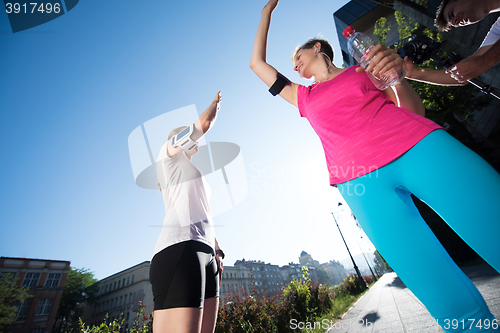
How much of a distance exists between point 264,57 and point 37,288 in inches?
2190

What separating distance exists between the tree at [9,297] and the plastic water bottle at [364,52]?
43101mm

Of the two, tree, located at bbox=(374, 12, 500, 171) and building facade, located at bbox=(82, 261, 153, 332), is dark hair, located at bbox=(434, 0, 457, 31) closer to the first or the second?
tree, located at bbox=(374, 12, 500, 171)

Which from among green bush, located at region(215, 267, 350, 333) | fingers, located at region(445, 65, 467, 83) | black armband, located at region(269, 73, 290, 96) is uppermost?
black armband, located at region(269, 73, 290, 96)

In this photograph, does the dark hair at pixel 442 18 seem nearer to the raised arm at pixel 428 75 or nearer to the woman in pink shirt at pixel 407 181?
the raised arm at pixel 428 75

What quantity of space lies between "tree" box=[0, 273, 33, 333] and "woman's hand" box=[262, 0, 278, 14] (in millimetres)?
42739

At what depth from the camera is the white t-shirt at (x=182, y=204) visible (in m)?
1.45

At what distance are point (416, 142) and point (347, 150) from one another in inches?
11.5

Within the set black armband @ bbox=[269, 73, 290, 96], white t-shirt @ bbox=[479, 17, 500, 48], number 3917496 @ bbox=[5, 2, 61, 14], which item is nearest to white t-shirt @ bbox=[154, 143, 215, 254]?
black armband @ bbox=[269, 73, 290, 96]

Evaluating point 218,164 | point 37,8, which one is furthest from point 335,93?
point 37,8

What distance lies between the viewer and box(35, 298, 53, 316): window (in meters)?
35.8

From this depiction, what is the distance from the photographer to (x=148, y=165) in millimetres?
2127

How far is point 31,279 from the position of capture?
3728 centimetres

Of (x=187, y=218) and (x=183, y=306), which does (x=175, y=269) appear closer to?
(x=183, y=306)

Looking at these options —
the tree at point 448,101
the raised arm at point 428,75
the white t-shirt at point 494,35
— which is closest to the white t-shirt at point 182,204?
the raised arm at point 428,75
